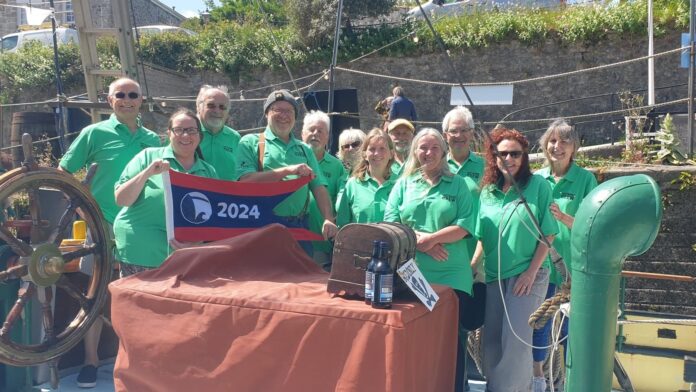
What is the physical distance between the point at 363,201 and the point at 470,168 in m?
0.71

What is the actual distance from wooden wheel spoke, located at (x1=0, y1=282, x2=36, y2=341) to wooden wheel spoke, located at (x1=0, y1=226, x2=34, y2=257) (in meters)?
0.21

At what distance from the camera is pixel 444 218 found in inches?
155

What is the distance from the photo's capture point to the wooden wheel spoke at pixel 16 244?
13.8ft

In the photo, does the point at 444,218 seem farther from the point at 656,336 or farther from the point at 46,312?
the point at 656,336

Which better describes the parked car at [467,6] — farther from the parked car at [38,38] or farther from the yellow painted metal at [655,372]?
the yellow painted metal at [655,372]

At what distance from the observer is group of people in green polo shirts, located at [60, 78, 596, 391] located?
4.02 metres

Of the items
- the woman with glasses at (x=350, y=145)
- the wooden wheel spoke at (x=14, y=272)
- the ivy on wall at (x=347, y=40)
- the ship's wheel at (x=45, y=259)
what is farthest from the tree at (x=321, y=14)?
the wooden wheel spoke at (x=14, y=272)

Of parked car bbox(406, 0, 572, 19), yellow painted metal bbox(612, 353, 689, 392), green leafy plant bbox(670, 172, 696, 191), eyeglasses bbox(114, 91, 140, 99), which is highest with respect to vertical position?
parked car bbox(406, 0, 572, 19)

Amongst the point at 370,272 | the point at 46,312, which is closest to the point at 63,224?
the point at 46,312

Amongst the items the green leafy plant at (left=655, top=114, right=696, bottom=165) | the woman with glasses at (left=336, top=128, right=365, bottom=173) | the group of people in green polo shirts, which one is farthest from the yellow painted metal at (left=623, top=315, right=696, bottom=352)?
the green leafy plant at (left=655, top=114, right=696, bottom=165)

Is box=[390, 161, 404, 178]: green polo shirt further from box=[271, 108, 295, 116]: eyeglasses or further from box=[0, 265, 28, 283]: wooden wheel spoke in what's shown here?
box=[0, 265, 28, 283]: wooden wheel spoke

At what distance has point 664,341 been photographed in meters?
5.68

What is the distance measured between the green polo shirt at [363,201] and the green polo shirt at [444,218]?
0.56 metres

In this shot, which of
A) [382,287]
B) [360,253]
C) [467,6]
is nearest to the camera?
[382,287]
